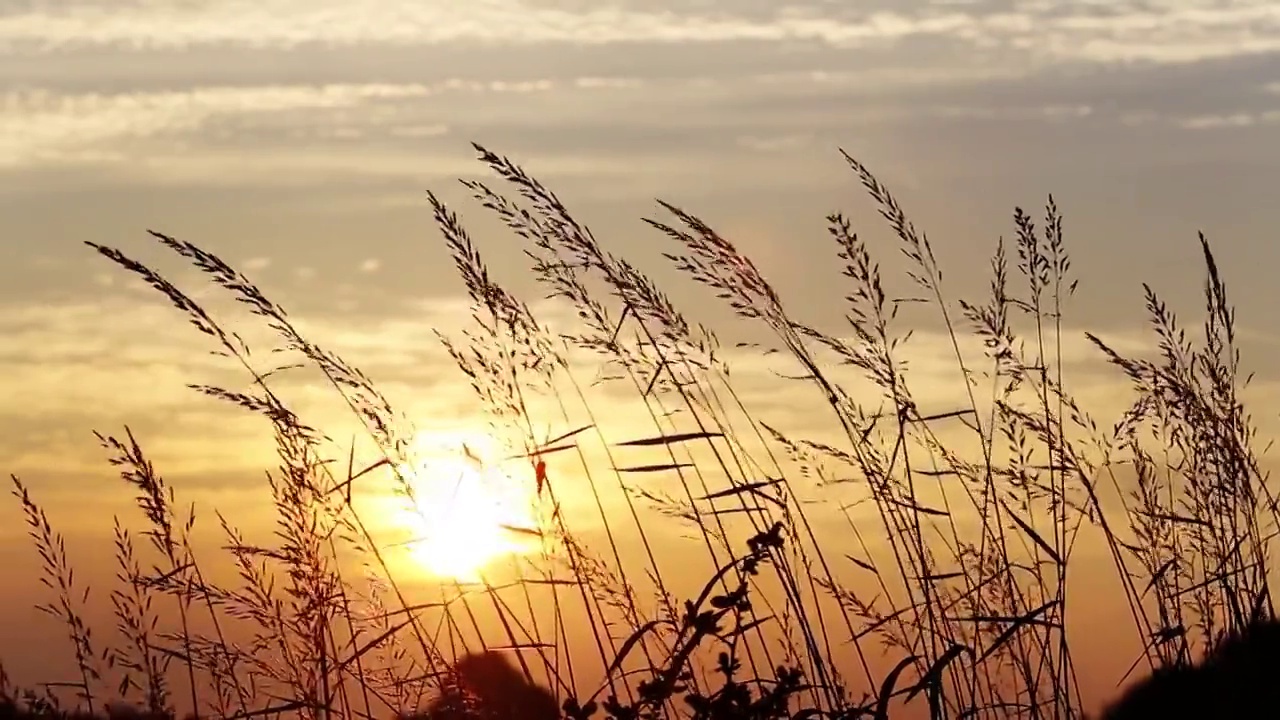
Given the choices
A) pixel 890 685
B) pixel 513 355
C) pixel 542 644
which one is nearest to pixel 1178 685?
pixel 890 685

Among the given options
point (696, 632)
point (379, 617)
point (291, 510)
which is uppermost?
point (291, 510)

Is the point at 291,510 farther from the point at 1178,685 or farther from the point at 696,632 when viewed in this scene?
the point at 1178,685

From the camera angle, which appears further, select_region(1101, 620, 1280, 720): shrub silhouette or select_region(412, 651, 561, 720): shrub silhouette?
select_region(412, 651, 561, 720): shrub silhouette

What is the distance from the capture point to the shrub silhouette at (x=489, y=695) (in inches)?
136

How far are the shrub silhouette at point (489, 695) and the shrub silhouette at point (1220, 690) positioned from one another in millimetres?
1210

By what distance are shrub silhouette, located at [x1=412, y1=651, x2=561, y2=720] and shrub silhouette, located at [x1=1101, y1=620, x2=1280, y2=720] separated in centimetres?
121

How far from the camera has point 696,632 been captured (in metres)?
2.83

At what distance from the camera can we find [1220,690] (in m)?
2.80

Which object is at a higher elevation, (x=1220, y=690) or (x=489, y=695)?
(x=489, y=695)

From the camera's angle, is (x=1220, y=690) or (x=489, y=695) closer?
(x=1220, y=690)

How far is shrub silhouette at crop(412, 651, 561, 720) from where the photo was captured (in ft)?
11.3

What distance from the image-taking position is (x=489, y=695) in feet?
11.6

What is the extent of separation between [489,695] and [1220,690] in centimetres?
150

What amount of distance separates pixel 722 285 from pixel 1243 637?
1.46 metres
